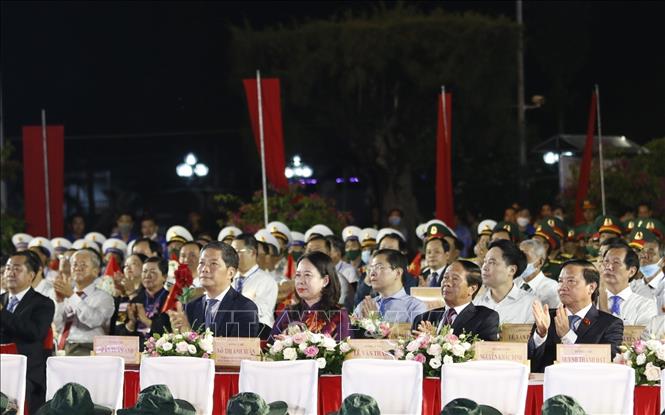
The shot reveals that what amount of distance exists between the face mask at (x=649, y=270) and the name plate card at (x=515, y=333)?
2.56 meters

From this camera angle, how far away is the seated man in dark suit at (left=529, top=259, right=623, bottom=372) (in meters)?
6.46

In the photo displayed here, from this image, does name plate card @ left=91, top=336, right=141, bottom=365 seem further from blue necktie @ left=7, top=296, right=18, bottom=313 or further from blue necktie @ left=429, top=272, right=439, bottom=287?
blue necktie @ left=429, top=272, right=439, bottom=287

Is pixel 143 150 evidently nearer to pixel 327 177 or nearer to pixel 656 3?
pixel 327 177

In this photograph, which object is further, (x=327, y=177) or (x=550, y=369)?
(x=327, y=177)

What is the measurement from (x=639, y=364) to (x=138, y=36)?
15280mm

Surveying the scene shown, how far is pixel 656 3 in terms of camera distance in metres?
24.4

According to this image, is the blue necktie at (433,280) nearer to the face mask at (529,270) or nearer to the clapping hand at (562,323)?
the face mask at (529,270)

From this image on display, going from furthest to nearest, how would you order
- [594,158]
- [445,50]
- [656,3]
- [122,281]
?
[656,3], [445,50], [594,158], [122,281]

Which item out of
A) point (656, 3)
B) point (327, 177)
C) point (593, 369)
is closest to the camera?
point (593, 369)

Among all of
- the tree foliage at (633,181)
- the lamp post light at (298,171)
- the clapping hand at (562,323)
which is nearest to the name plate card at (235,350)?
the clapping hand at (562,323)

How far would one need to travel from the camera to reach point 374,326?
6.68 m

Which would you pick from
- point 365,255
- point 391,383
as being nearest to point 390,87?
point 365,255

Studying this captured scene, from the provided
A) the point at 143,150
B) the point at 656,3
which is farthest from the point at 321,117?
the point at 656,3

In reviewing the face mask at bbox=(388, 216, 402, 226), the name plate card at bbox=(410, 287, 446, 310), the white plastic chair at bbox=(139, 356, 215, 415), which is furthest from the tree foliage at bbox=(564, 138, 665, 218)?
the white plastic chair at bbox=(139, 356, 215, 415)
